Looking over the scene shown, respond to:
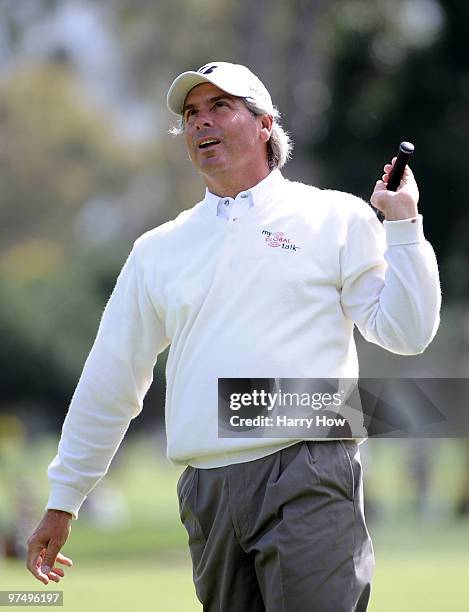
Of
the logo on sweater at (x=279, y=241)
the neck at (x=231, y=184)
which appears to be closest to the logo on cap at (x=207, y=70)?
the neck at (x=231, y=184)

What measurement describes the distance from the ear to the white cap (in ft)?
0.08

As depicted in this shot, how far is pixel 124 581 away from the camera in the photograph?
10.1 meters

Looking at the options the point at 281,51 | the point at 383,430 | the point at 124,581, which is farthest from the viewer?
the point at 281,51

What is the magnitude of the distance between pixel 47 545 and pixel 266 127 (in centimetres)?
133

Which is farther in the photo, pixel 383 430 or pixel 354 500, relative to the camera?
pixel 383 430

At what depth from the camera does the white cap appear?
149 inches

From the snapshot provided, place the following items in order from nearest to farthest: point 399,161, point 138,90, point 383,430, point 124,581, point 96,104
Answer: point 399,161, point 383,430, point 124,581, point 138,90, point 96,104

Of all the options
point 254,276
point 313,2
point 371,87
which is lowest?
point 254,276

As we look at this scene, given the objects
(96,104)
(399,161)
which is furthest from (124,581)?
(96,104)

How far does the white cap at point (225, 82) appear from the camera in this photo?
3.79 m

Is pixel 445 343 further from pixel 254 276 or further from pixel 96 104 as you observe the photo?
pixel 254 276

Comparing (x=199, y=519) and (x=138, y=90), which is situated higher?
(x=138, y=90)

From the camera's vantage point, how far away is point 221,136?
3785 mm

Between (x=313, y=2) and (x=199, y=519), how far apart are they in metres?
21.8
